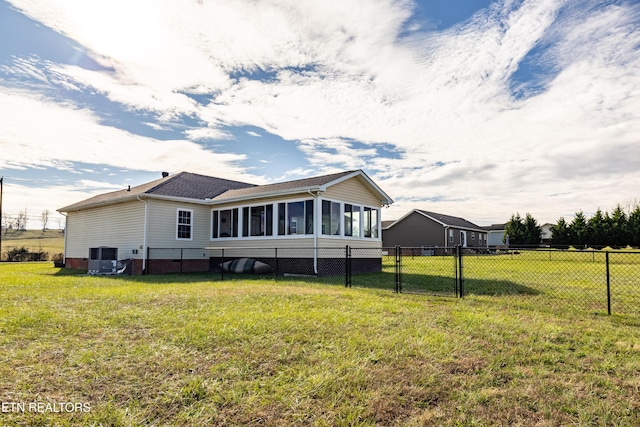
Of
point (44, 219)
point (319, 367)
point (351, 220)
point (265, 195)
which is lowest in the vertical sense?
point (319, 367)

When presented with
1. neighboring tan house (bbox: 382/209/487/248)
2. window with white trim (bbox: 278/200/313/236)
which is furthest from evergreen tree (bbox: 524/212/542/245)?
window with white trim (bbox: 278/200/313/236)

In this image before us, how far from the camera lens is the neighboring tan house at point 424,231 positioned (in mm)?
36156

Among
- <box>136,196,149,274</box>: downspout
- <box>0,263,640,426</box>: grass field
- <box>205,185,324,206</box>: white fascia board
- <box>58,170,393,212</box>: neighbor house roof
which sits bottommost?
<box>0,263,640,426</box>: grass field

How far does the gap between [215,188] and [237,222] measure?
388 cm

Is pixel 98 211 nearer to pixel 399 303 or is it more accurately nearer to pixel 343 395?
pixel 399 303

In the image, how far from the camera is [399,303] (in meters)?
7.25

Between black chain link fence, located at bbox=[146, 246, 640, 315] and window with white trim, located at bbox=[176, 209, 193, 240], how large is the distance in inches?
25.9

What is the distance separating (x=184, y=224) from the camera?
16.4 m

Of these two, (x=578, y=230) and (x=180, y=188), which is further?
(x=578, y=230)

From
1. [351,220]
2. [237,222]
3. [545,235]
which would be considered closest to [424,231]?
[351,220]

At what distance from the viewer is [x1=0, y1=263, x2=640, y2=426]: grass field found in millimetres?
2932

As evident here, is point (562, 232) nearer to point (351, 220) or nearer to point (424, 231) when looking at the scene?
point (424, 231)

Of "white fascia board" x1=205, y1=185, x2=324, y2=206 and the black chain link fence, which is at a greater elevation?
"white fascia board" x1=205, y1=185, x2=324, y2=206

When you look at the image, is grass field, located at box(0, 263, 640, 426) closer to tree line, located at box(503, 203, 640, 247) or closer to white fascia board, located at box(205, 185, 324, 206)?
white fascia board, located at box(205, 185, 324, 206)
